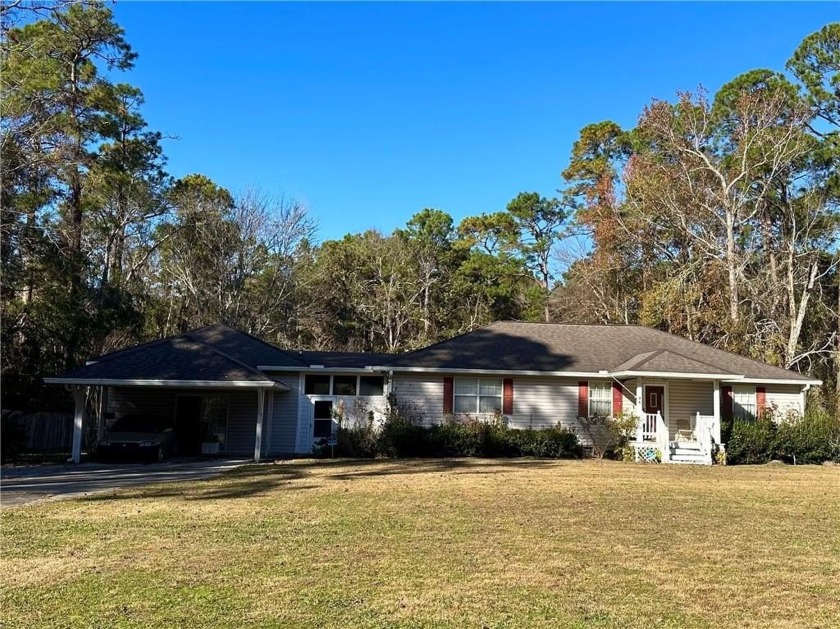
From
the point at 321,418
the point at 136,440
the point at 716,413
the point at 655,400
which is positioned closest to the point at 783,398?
the point at 716,413

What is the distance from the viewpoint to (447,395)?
71.7ft

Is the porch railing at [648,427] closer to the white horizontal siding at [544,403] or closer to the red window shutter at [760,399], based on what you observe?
the white horizontal siding at [544,403]

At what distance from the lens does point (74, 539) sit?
319 inches

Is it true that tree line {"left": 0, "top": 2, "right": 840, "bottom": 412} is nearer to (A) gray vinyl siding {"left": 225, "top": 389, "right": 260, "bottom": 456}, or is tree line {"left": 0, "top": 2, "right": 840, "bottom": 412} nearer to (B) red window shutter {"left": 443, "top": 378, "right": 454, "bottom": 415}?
(A) gray vinyl siding {"left": 225, "top": 389, "right": 260, "bottom": 456}

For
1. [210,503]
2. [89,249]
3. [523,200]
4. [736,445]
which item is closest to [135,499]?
[210,503]

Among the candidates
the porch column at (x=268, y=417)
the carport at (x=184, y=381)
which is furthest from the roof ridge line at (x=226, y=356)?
the porch column at (x=268, y=417)

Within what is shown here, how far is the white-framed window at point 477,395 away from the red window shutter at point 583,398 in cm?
243

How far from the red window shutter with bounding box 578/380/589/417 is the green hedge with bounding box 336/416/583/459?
131 centimetres

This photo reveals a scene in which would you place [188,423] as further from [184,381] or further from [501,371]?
[501,371]

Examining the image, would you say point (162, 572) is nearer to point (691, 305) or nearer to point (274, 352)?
point (274, 352)

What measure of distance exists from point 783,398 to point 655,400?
4.07 m

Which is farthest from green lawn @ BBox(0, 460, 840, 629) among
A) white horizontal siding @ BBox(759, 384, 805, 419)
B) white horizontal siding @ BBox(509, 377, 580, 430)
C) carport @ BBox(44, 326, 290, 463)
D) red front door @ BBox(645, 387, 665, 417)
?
white horizontal siding @ BBox(759, 384, 805, 419)

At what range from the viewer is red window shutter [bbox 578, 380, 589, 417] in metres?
22.0

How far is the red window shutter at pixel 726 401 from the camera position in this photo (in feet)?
71.7
